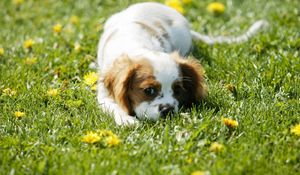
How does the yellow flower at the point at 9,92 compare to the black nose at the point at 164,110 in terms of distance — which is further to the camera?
the yellow flower at the point at 9,92

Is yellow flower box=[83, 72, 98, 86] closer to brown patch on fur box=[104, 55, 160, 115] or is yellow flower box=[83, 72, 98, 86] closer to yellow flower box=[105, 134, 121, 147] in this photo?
brown patch on fur box=[104, 55, 160, 115]

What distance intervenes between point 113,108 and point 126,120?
0.31 metres

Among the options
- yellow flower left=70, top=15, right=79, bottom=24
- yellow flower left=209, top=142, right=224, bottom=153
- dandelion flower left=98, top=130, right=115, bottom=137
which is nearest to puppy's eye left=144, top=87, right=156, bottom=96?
A: dandelion flower left=98, top=130, right=115, bottom=137

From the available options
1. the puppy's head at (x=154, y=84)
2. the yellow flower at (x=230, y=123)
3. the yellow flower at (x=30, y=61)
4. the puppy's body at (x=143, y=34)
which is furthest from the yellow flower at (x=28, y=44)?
the yellow flower at (x=230, y=123)

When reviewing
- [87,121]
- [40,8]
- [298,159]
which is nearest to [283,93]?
[298,159]

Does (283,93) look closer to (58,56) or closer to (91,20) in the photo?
(58,56)

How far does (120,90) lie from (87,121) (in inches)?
15.9

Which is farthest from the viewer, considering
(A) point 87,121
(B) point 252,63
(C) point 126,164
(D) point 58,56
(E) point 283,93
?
(D) point 58,56

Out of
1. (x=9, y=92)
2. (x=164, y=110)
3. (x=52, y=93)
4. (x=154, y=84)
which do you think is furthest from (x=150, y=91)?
(x=9, y=92)

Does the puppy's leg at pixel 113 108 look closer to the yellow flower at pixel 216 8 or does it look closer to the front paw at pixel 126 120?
the front paw at pixel 126 120

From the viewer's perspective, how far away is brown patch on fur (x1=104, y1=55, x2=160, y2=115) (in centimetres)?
464

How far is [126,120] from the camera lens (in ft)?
15.0

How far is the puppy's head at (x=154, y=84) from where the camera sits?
4594mm

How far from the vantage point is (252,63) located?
5.73m
